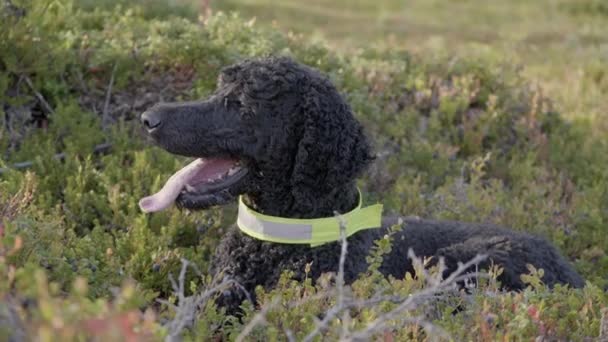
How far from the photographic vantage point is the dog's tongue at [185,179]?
179 inches

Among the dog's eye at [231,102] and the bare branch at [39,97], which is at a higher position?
the dog's eye at [231,102]

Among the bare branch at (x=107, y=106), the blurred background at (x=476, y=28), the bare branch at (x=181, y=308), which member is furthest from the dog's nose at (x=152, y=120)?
the blurred background at (x=476, y=28)

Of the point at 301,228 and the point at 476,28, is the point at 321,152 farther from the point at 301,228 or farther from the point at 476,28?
the point at 476,28

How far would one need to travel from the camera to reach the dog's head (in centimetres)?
444

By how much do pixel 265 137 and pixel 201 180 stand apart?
0.45 m

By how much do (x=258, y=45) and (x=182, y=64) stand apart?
76 centimetres

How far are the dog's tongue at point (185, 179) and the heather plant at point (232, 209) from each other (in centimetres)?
37

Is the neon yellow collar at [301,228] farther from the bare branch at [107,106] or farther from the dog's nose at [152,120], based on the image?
the bare branch at [107,106]

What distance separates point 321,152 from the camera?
14.6ft

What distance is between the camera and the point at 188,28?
25.3 feet

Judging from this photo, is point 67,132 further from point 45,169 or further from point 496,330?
point 496,330

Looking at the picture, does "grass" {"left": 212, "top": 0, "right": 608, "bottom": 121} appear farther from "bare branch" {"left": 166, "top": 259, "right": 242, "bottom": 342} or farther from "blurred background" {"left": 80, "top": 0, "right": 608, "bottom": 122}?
"bare branch" {"left": 166, "top": 259, "right": 242, "bottom": 342}

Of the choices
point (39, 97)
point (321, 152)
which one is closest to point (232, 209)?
point (321, 152)

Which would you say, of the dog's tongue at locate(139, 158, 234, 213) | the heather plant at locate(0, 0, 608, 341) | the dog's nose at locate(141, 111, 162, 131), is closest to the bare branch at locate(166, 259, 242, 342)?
the heather plant at locate(0, 0, 608, 341)
